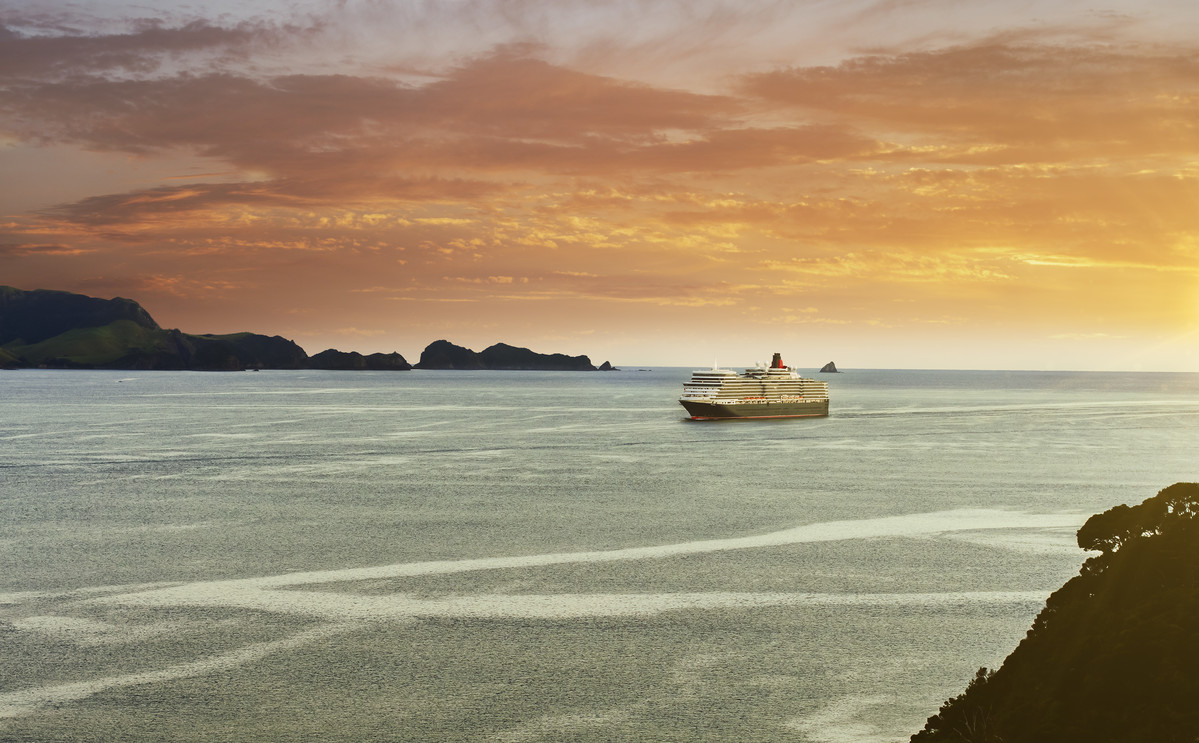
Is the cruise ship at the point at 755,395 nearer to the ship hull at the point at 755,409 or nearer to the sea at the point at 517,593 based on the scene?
the ship hull at the point at 755,409

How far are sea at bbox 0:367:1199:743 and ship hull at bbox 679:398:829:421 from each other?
2219 inches

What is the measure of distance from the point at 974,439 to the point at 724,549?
189ft

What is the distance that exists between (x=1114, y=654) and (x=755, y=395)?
117 m

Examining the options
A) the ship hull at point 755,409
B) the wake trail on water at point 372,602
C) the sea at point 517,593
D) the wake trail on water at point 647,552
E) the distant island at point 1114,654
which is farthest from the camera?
the ship hull at point 755,409

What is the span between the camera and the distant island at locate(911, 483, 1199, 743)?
8156mm

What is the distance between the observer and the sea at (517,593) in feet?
48.3

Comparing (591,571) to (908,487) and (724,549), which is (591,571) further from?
(908,487)

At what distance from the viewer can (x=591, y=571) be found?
A: 83.2ft

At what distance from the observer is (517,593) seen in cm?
2267

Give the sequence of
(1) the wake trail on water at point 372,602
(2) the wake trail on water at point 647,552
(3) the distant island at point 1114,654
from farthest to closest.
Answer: (2) the wake trail on water at point 647,552, (1) the wake trail on water at point 372,602, (3) the distant island at point 1114,654

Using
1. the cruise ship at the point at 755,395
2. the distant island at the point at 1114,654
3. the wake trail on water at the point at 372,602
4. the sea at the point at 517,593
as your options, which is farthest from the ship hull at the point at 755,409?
the distant island at the point at 1114,654

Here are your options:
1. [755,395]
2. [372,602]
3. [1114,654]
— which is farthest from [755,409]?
[1114,654]

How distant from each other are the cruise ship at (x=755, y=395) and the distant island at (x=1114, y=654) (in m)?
103

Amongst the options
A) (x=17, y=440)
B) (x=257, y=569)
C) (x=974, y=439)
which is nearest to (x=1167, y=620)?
(x=257, y=569)
